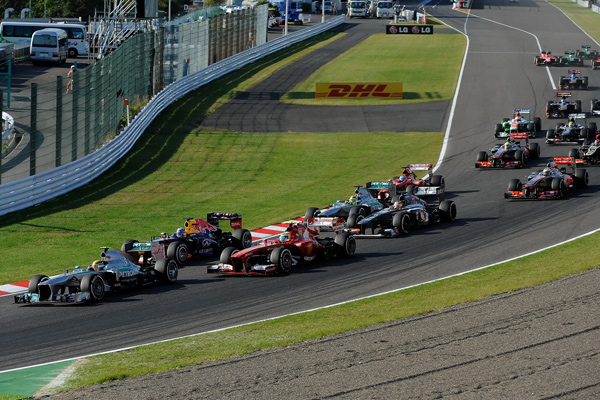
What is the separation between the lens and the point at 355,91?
172 ft

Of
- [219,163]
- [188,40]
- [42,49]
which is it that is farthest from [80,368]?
[42,49]

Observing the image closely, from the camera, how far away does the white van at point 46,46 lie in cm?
6141

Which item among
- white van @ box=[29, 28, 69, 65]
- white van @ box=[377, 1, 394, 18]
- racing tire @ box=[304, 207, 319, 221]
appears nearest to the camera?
racing tire @ box=[304, 207, 319, 221]

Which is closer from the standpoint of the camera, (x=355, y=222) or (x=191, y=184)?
(x=355, y=222)

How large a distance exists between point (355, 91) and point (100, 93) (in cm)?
2163

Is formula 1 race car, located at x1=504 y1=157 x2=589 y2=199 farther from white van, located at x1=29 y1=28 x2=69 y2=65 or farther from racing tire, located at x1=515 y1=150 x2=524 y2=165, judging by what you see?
white van, located at x1=29 y1=28 x2=69 y2=65

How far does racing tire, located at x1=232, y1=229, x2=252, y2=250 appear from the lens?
22.7m

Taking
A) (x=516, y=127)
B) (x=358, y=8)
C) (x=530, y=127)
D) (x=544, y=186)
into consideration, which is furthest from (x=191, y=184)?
(x=358, y=8)

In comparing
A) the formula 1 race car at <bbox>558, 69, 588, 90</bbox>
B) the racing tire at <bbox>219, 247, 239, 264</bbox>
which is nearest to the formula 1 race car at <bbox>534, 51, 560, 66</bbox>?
the formula 1 race car at <bbox>558, 69, 588, 90</bbox>

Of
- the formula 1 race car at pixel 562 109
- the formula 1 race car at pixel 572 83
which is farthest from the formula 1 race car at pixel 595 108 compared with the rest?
the formula 1 race car at pixel 572 83

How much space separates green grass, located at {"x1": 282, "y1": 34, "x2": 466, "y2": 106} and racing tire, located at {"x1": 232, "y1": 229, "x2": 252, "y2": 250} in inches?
1136

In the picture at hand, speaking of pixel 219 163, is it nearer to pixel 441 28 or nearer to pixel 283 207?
pixel 283 207

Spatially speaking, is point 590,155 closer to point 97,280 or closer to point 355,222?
point 355,222

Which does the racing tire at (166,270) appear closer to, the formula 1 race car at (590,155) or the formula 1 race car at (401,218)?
the formula 1 race car at (401,218)
